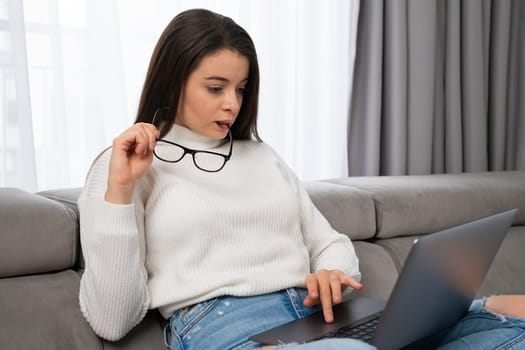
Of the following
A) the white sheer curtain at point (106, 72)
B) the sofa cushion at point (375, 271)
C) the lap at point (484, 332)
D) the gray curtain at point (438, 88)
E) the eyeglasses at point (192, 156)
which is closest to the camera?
the lap at point (484, 332)

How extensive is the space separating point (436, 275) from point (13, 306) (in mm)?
723

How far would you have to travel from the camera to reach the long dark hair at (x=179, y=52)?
1.34 m

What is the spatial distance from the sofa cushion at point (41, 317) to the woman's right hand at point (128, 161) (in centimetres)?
24

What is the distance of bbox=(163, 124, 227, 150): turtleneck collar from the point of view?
141cm

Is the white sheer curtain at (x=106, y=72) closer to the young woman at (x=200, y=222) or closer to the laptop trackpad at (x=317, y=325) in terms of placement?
the young woman at (x=200, y=222)

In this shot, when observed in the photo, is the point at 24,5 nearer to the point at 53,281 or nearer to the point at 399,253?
the point at 53,281

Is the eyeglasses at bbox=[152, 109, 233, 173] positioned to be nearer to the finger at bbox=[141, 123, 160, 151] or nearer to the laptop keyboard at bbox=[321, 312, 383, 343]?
the finger at bbox=[141, 123, 160, 151]

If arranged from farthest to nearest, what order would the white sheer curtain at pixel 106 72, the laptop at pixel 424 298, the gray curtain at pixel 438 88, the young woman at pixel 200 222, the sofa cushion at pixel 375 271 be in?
the gray curtain at pixel 438 88
the white sheer curtain at pixel 106 72
the sofa cushion at pixel 375 271
the young woman at pixel 200 222
the laptop at pixel 424 298

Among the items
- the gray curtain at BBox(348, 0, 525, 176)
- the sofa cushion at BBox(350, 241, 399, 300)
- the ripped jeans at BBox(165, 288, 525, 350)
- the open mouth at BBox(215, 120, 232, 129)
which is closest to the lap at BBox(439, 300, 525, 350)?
the ripped jeans at BBox(165, 288, 525, 350)

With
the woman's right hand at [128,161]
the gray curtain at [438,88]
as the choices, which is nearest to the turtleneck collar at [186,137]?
the woman's right hand at [128,161]

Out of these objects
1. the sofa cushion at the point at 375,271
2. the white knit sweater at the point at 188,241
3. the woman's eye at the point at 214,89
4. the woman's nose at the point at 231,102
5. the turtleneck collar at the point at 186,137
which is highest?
the woman's eye at the point at 214,89

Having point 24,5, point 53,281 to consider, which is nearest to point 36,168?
point 24,5

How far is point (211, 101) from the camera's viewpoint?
135 cm

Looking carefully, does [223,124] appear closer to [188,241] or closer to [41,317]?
[188,241]
